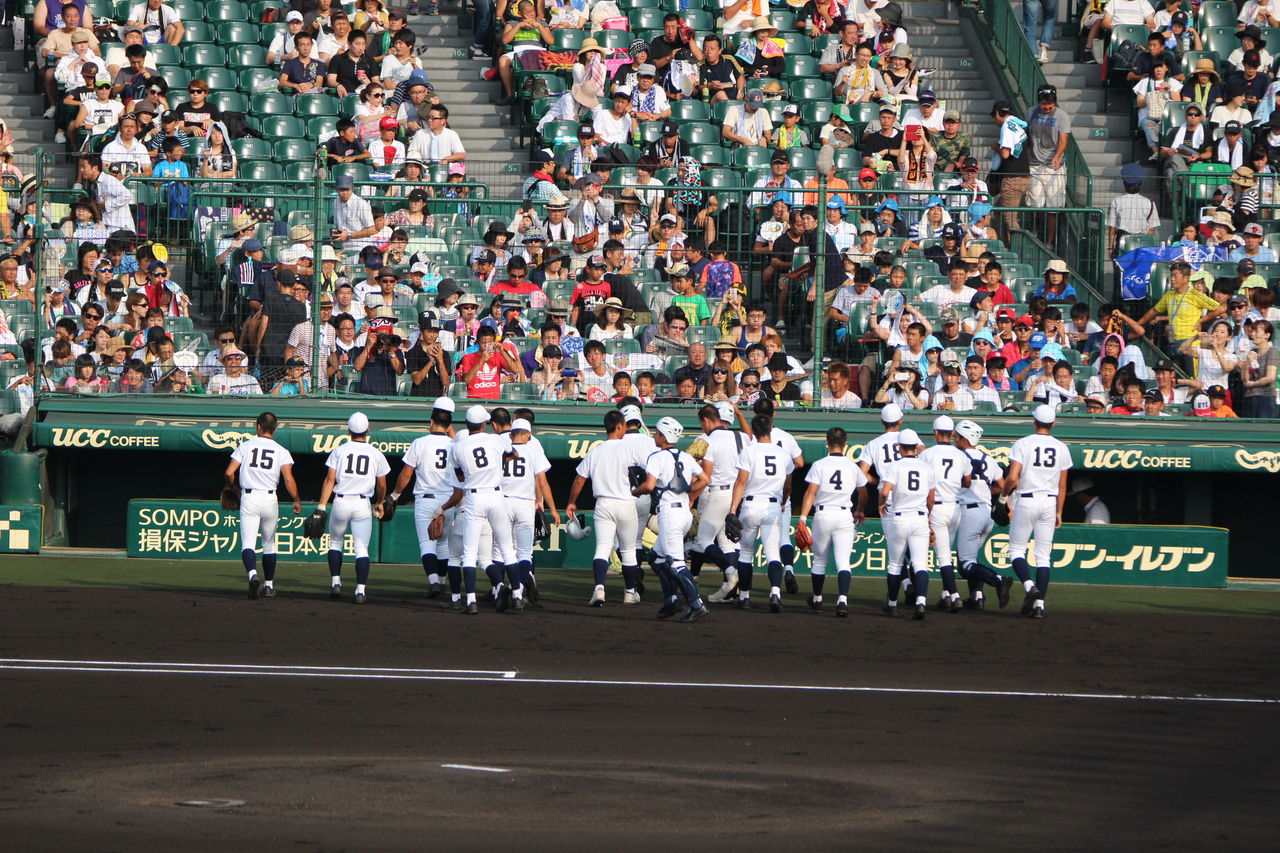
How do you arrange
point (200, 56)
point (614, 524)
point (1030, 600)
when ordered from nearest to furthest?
1. point (614, 524)
2. point (1030, 600)
3. point (200, 56)

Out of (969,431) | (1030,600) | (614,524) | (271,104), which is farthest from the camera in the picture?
(271,104)

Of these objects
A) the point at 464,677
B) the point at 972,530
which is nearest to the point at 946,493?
the point at 972,530

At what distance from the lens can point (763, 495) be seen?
1661 centimetres

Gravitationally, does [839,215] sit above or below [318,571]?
above

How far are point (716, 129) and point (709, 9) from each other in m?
2.66

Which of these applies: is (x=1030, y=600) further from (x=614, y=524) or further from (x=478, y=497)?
(x=478, y=497)

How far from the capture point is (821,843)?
8773 millimetres

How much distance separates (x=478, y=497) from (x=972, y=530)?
4522mm

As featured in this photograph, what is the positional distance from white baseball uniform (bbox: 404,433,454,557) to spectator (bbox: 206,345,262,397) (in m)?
3.52

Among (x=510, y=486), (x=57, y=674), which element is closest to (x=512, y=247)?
(x=510, y=486)

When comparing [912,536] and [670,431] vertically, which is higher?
[670,431]

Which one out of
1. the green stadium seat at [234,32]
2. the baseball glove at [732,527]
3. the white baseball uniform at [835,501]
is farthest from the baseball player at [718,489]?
the green stadium seat at [234,32]

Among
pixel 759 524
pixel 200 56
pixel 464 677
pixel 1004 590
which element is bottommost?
pixel 464 677

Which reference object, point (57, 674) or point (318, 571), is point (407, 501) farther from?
point (57, 674)
